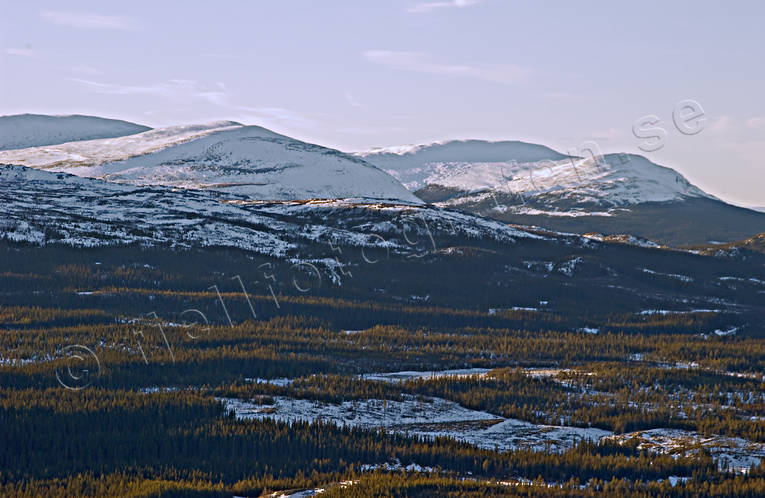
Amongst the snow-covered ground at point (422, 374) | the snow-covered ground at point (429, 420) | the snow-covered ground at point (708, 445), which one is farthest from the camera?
the snow-covered ground at point (422, 374)

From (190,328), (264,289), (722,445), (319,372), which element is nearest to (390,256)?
(264,289)

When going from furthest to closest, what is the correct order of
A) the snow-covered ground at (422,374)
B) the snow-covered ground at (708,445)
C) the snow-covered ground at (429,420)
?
the snow-covered ground at (422,374) → the snow-covered ground at (429,420) → the snow-covered ground at (708,445)

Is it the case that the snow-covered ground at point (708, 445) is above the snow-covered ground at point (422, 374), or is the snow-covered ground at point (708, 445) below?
above

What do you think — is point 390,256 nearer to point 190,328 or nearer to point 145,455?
point 190,328

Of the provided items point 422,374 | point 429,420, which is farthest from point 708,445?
point 422,374

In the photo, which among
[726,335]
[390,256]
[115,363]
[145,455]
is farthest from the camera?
[390,256]

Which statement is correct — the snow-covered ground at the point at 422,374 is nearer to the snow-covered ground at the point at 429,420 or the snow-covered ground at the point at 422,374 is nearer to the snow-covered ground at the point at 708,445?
the snow-covered ground at the point at 429,420

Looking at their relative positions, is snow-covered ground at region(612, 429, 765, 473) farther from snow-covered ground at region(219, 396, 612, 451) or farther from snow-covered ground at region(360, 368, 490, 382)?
snow-covered ground at region(360, 368, 490, 382)

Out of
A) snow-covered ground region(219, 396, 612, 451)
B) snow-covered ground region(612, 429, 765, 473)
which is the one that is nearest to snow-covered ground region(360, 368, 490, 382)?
snow-covered ground region(219, 396, 612, 451)

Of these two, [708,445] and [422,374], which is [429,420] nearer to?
[422,374]

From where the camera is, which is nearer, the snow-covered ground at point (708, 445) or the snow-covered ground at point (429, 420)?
the snow-covered ground at point (708, 445)

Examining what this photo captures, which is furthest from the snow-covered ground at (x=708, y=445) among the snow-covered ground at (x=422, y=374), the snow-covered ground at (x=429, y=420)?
the snow-covered ground at (x=422, y=374)
